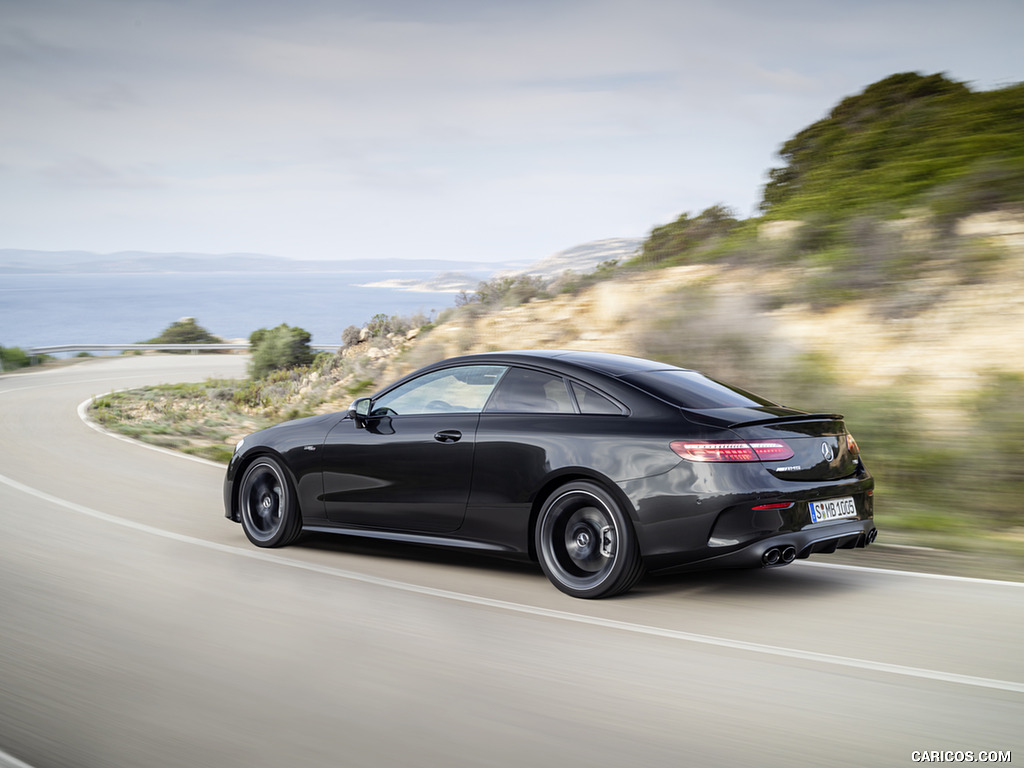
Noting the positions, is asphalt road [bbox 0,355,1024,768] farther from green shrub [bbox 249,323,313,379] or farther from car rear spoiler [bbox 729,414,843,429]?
green shrub [bbox 249,323,313,379]

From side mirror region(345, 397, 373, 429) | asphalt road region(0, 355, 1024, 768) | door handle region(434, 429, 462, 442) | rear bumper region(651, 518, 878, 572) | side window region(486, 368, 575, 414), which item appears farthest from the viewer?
side mirror region(345, 397, 373, 429)

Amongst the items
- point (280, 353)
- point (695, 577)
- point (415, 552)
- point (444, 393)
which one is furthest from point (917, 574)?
point (280, 353)

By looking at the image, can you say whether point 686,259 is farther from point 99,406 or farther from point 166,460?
point 99,406

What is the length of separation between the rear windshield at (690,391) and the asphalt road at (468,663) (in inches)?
45.3

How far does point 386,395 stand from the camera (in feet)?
23.1

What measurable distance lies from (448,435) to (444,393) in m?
0.38

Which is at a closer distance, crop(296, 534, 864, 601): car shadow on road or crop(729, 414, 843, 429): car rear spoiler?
crop(729, 414, 843, 429): car rear spoiler

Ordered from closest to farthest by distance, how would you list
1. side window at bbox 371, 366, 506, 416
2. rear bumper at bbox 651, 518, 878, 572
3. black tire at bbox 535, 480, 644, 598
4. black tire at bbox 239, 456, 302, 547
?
rear bumper at bbox 651, 518, 878, 572
black tire at bbox 535, 480, 644, 598
side window at bbox 371, 366, 506, 416
black tire at bbox 239, 456, 302, 547

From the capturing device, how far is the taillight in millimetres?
5328

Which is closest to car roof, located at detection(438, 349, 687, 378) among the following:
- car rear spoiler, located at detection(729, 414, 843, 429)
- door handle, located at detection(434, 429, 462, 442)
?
door handle, located at detection(434, 429, 462, 442)

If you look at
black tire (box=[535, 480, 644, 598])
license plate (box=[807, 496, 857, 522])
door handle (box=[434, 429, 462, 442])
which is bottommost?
black tire (box=[535, 480, 644, 598])

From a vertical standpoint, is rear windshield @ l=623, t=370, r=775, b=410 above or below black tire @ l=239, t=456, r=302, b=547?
above

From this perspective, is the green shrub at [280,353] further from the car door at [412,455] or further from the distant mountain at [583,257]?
the car door at [412,455]

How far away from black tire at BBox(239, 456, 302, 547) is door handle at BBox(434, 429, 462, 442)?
60.3 inches
